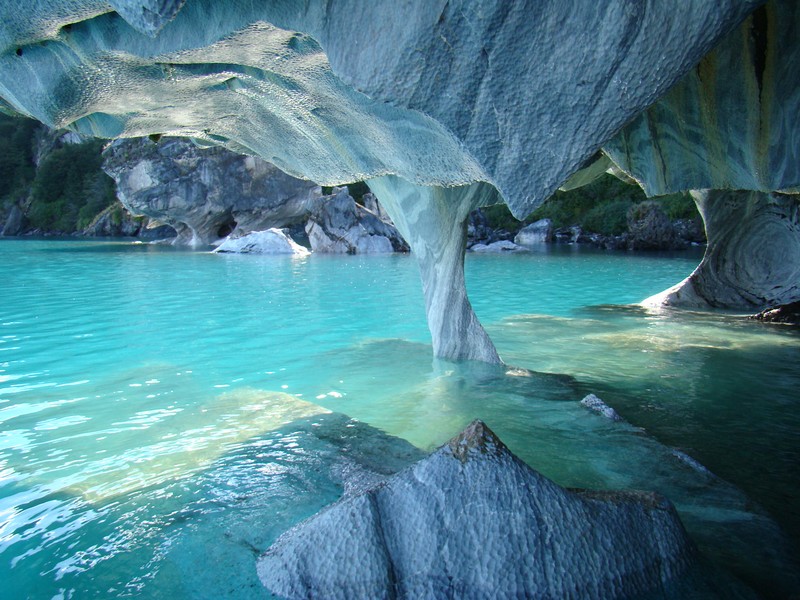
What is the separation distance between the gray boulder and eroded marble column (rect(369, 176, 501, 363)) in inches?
1123

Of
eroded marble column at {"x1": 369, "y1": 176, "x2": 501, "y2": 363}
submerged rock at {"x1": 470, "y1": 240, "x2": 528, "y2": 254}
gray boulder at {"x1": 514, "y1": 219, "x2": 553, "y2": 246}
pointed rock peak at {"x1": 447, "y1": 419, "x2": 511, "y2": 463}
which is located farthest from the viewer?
gray boulder at {"x1": 514, "y1": 219, "x2": 553, "y2": 246}

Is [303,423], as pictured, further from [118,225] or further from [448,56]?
[118,225]

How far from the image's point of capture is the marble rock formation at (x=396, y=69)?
77.9 inches

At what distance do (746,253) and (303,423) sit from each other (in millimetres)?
8067

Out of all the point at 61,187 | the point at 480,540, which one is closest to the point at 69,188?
the point at 61,187

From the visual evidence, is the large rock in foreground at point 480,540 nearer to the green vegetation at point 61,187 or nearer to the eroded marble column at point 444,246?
the eroded marble column at point 444,246

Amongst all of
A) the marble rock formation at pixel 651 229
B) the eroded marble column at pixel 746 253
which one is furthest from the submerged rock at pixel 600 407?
the marble rock formation at pixel 651 229

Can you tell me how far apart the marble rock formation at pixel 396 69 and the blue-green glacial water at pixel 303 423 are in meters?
1.78

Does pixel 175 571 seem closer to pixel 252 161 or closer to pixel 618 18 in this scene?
pixel 618 18

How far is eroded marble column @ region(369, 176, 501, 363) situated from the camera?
543 cm

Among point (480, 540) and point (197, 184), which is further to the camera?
point (197, 184)

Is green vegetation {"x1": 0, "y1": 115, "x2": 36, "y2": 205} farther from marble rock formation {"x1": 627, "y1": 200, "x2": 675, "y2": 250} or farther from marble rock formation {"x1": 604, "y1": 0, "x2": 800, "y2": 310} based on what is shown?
marble rock formation {"x1": 604, "y1": 0, "x2": 800, "y2": 310}

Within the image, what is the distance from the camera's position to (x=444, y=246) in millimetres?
5609

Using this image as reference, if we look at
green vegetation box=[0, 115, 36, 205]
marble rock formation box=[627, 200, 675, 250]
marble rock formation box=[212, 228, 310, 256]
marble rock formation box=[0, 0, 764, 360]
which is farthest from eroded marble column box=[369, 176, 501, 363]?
green vegetation box=[0, 115, 36, 205]
